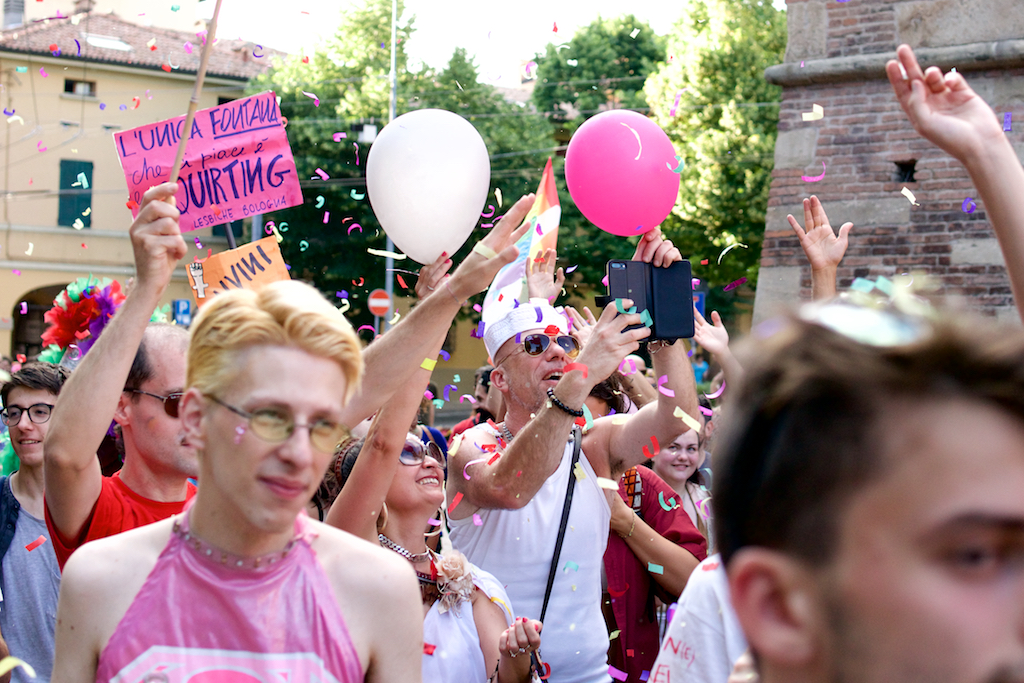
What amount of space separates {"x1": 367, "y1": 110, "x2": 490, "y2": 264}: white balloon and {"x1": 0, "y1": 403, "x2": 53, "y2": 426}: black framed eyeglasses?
1.50 m

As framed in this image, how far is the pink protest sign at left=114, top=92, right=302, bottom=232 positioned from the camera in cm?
369

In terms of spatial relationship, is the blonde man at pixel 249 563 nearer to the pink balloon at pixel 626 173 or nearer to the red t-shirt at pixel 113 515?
the red t-shirt at pixel 113 515

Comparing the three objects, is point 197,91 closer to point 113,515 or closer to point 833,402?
point 113,515

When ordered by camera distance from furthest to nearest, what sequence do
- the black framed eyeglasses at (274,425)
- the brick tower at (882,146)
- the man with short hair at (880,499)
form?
1. the brick tower at (882,146)
2. the black framed eyeglasses at (274,425)
3. the man with short hair at (880,499)

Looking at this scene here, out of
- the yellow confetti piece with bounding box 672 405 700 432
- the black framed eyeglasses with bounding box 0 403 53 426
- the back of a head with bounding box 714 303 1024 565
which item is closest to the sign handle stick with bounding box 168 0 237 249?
the black framed eyeglasses with bounding box 0 403 53 426

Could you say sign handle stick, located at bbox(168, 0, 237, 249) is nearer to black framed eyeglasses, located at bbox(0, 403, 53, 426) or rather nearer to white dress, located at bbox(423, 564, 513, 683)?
white dress, located at bbox(423, 564, 513, 683)

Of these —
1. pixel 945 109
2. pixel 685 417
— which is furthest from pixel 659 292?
pixel 945 109

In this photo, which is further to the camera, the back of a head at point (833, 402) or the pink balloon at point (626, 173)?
the pink balloon at point (626, 173)

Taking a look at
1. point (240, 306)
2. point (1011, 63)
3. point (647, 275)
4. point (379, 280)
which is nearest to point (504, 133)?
point (379, 280)

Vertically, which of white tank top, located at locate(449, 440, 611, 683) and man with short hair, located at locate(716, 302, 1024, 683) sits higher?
man with short hair, located at locate(716, 302, 1024, 683)

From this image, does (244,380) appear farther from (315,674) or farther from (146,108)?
(146,108)

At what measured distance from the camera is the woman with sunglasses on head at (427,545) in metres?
2.42

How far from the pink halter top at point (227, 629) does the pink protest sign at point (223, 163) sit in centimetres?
227

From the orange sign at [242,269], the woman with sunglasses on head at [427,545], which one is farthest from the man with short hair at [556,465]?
the orange sign at [242,269]
